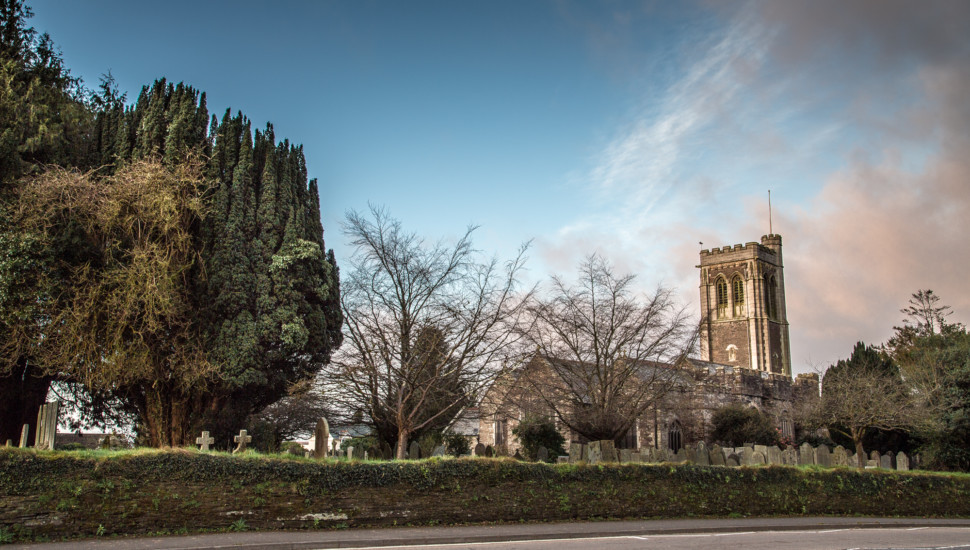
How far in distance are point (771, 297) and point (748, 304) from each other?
4417mm

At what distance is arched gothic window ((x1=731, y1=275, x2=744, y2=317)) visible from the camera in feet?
234

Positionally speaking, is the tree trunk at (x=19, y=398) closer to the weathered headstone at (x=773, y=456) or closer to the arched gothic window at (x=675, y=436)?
the weathered headstone at (x=773, y=456)

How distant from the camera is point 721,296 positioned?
2906 inches

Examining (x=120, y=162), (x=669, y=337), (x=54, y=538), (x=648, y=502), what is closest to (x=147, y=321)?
(x=120, y=162)

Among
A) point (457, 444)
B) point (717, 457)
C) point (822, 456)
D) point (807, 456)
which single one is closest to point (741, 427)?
point (822, 456)

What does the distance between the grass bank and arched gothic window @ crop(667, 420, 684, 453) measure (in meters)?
19.8

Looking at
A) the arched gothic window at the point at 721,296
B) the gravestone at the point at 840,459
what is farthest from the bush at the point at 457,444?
the arched gothic window at the point at 721,296

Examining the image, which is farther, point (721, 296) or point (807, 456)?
point (721, 296)

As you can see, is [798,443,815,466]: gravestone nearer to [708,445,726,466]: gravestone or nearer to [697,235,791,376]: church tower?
[708,445,726,466]: gravestone

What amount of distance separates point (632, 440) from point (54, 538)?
31782 millimetres

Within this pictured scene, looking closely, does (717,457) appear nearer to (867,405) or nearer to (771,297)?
(867,405)

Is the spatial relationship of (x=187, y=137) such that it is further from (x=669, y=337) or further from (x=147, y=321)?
(x=669, y=337)

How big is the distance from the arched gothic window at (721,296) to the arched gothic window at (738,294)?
A: 1022mm

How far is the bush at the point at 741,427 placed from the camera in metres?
34.9
